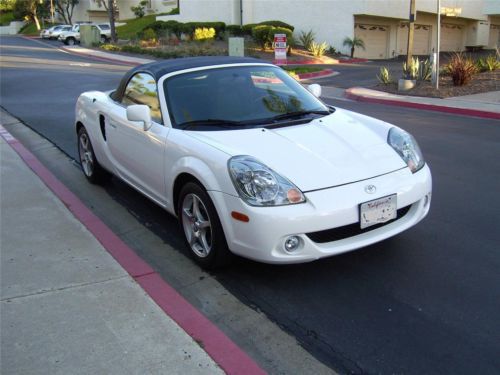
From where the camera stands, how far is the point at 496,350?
2969 millimetres

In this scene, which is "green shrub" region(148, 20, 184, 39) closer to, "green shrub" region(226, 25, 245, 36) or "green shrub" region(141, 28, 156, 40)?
"green shrub" region(141, 28, 156, 40)

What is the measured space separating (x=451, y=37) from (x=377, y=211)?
131ft

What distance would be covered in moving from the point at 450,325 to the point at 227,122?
2256mm

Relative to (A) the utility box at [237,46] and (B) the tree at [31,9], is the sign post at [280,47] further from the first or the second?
(B) the tree at [31,9]

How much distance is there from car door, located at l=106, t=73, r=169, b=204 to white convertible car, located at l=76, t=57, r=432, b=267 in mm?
12

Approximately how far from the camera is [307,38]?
99.6 feet

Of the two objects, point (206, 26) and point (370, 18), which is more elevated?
point (370, 18)

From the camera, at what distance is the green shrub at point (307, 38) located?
30.1 m

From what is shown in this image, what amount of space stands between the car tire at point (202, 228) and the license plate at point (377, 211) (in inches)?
38.9

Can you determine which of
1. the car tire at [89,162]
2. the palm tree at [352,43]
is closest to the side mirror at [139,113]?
the car tire at [89,162]

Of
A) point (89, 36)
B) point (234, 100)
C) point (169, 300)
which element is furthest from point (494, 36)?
point (169, 300)

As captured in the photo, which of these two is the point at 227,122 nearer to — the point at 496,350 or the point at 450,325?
the point at 450,325

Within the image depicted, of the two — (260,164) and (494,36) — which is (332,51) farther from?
(260,164)

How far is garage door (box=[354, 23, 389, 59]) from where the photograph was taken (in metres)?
30.4
